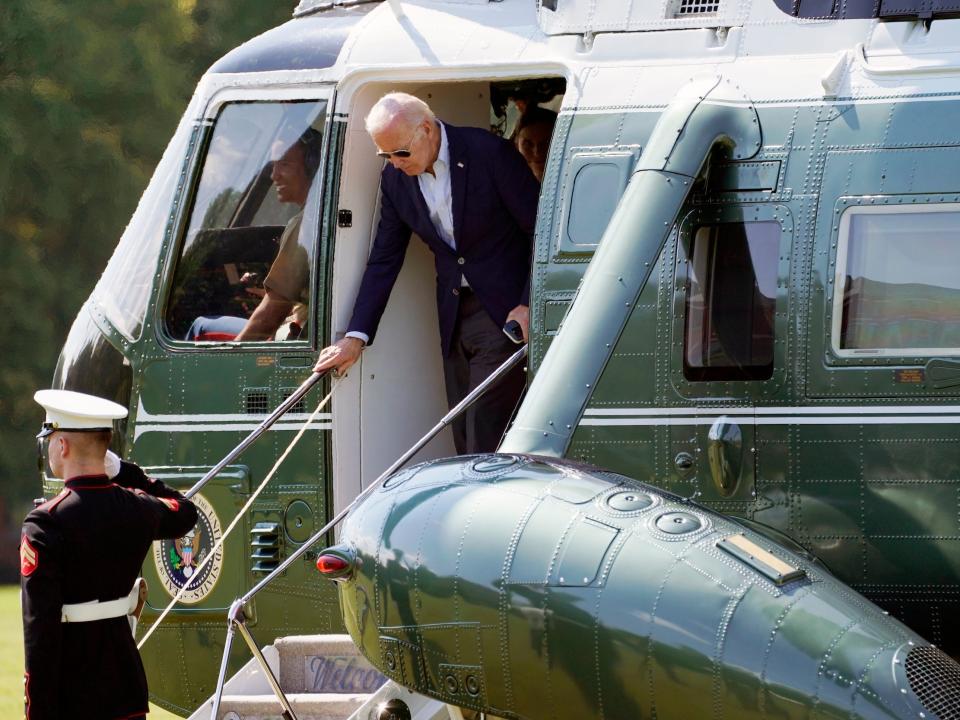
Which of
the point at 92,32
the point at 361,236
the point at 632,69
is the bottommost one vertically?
the point at 361,236

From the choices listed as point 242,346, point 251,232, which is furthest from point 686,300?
point 251,232

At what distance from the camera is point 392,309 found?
24.1ft

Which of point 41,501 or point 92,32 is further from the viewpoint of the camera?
point 92,32

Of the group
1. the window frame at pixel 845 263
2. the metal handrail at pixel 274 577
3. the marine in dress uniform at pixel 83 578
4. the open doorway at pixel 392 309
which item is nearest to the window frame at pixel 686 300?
the window frame at pixel 845 263

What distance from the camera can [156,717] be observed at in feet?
36.6

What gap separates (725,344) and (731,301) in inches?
6.8

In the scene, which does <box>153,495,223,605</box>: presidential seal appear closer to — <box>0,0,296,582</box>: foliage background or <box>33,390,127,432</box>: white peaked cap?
<box>33,390,127,432</box>: white peaked cap

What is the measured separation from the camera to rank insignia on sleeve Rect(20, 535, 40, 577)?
5.48 meters

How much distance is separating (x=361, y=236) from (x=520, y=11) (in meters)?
1.25

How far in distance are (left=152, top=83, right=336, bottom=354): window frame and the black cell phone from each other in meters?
0.90

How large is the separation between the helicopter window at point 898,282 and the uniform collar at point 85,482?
110 inches

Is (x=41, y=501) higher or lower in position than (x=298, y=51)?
lower

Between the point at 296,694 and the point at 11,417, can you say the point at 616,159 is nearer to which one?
the point at 296,694

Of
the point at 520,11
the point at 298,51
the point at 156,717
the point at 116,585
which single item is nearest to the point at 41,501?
the point at 116,585
